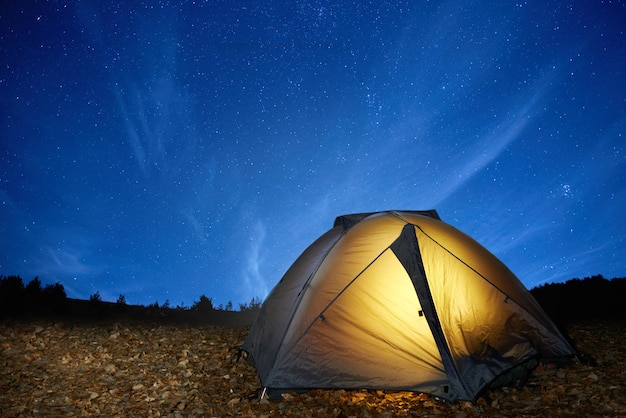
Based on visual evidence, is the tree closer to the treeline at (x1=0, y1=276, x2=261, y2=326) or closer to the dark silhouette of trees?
the treeline at (x1=0, y1=276, x2=261, y2=326)

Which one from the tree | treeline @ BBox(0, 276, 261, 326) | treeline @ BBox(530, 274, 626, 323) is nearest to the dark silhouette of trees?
treeline @ BBox(0, 276, 261, 326)

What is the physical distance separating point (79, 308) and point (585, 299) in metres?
18.8

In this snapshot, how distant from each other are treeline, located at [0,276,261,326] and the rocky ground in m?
1.71

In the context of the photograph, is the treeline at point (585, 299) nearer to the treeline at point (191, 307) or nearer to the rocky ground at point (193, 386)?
the treeline at point (191, 307)

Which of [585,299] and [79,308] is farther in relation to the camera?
[585,299]

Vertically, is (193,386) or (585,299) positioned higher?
(585,299)

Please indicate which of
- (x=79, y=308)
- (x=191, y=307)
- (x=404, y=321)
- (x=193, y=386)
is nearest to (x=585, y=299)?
(x=404, y=321)

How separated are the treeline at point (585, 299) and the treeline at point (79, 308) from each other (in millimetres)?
12747

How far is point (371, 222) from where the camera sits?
24.9ft

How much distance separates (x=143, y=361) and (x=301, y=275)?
4093 mm

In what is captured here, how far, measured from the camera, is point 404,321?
6254 millimetres

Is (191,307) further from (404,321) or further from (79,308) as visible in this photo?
(404,321)

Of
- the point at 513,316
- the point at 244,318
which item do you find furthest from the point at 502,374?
the point at 244,318

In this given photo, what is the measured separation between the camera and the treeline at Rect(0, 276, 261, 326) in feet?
36.3
